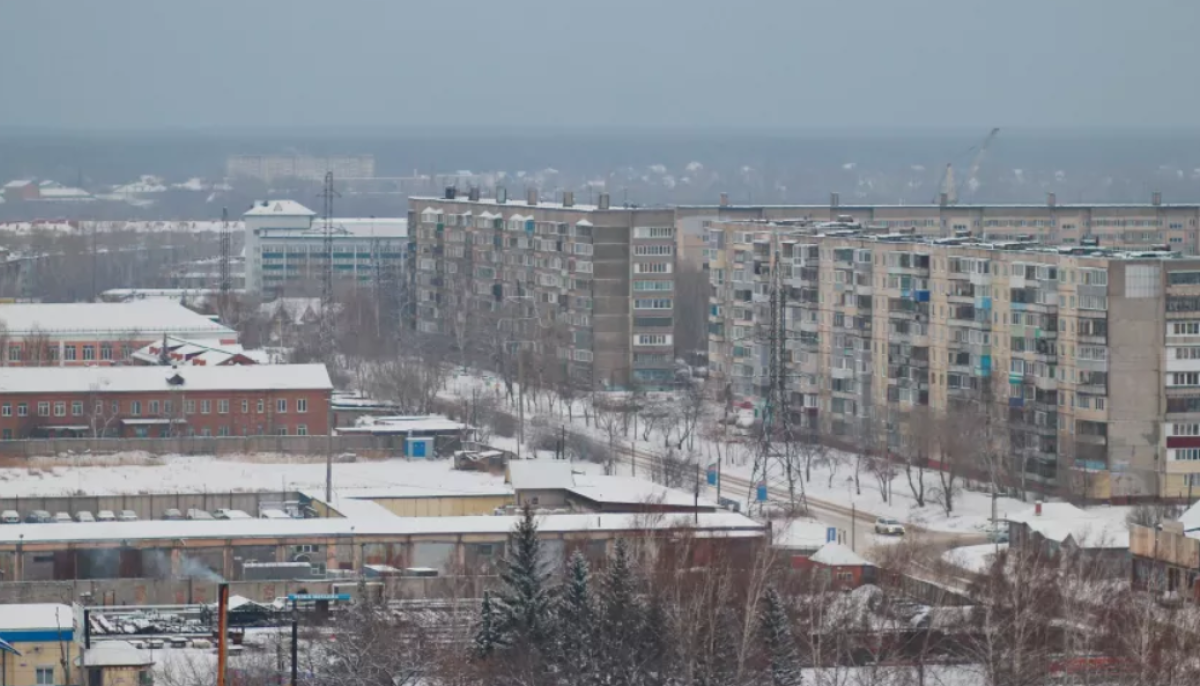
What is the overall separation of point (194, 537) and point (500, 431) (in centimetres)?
937

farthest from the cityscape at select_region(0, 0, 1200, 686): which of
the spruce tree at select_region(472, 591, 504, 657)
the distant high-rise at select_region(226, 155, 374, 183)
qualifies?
the distant high-rise at select_region(226, 155, 374, 183)

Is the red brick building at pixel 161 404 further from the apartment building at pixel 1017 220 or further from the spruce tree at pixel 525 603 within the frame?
the spruce tree at pixel 525 603

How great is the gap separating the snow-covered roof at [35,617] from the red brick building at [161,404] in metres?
11.1

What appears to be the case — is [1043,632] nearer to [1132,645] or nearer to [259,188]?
[1132,645]

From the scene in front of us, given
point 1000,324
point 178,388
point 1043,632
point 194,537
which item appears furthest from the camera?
point 178,388

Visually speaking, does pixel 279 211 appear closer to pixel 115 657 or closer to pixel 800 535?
pixel 800 535

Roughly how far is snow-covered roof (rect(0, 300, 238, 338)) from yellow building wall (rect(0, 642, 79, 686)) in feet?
62.7

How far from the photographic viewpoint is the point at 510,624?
13.1 meters

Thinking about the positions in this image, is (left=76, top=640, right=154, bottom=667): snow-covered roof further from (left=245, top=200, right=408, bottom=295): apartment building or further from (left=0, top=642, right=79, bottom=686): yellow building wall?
(left=245, top=200, right=408, bottom=295): apartment building

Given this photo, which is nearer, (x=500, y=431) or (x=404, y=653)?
(x=404, y=653)

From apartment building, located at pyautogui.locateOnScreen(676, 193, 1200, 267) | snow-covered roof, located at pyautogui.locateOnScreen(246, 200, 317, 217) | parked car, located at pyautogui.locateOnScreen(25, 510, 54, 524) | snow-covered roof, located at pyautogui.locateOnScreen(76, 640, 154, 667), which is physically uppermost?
apartment building, located at pyautogui.locateOnScreen(676, 193, 1200, 267)

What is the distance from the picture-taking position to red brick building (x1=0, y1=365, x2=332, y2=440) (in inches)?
997

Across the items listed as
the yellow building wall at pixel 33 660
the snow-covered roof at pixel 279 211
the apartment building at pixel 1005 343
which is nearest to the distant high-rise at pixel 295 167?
the snow-covered roof at pixel 279 211

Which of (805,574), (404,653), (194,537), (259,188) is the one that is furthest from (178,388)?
(259,188)
